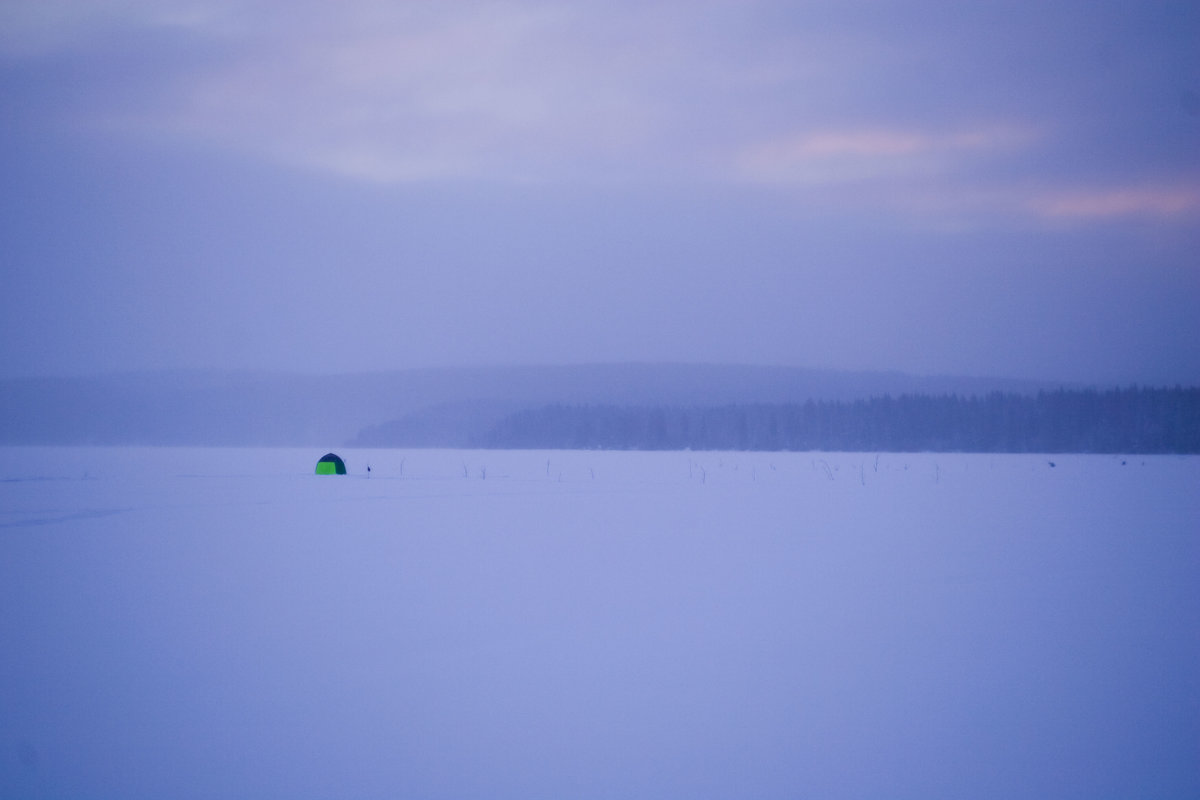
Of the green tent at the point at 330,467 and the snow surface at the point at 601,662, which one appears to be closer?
the snow surface at the point at 601,662

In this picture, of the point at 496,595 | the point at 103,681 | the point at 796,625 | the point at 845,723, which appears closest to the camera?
the point at 845,723

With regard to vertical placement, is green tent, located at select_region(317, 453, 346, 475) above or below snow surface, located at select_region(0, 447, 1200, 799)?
above

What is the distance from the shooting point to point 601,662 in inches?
168

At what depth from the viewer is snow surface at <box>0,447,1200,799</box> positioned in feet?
10.2

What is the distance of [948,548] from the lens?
25.5 ft

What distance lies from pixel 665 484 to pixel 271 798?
12.7 meters

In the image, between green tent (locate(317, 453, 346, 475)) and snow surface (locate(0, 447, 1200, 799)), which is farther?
green tent (locate(317, 453, 346, 475))

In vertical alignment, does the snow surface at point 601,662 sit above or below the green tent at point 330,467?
below

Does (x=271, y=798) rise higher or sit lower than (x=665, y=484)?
lower

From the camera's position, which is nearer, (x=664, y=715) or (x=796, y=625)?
(x=664, y=715)

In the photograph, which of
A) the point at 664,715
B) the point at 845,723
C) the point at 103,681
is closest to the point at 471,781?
the point at 664,715

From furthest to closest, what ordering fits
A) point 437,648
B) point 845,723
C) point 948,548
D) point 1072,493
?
point 1072,493 < point 948,548 < point 437,648 < point 845,723

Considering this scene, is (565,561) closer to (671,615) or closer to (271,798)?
(671,615)

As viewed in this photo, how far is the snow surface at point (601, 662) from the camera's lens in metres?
3.10
